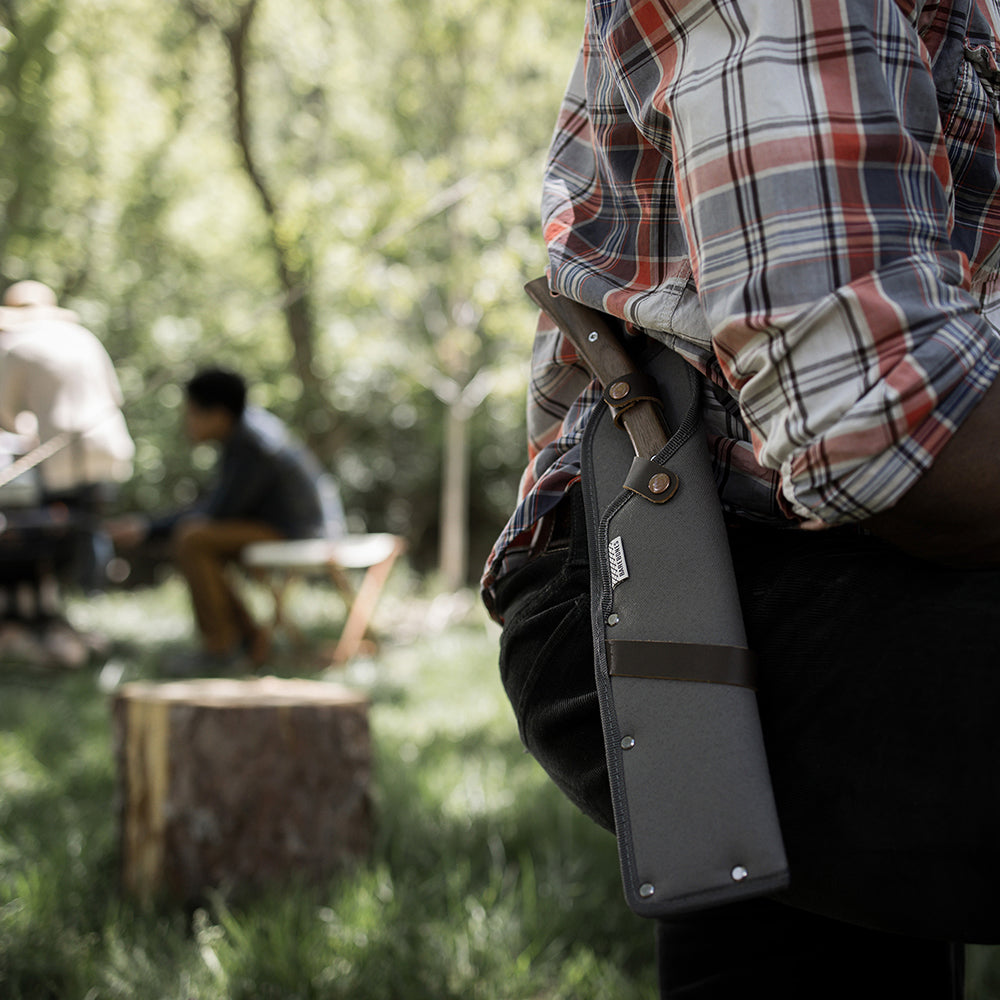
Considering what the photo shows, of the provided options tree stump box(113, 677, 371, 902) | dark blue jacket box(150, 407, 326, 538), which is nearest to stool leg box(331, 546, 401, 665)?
dark blue jacket box(150, 407, 326, 538)

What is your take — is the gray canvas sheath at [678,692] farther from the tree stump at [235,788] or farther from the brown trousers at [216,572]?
the brown trousers at [216,572]

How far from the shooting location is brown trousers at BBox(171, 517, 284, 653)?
228 inches

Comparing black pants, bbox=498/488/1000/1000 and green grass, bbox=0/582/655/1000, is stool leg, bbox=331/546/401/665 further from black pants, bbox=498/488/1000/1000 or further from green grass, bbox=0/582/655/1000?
black pants, bbox=498/488/1000/1000

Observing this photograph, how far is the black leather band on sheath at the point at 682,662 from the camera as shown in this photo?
737 millimetres

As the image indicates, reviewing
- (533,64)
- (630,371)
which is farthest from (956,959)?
(533,64)

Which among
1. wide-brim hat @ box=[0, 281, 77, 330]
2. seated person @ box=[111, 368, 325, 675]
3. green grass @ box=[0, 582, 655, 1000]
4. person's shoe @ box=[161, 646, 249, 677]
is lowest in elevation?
green grass @ box=[0, 582, 655, 1000]

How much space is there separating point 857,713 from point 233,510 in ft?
17.9

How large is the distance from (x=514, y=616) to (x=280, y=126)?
1118 cm

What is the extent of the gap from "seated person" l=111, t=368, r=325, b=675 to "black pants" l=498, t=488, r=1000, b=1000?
5.12 meters

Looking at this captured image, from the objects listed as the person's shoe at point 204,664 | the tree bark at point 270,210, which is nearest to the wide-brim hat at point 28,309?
the person's shoe at point 204,664

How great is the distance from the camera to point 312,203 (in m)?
6.90

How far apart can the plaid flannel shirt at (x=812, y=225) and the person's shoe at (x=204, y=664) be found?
4.96m

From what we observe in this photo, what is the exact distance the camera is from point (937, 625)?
0.68m

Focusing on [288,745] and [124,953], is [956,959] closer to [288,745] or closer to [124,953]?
[124,953]
